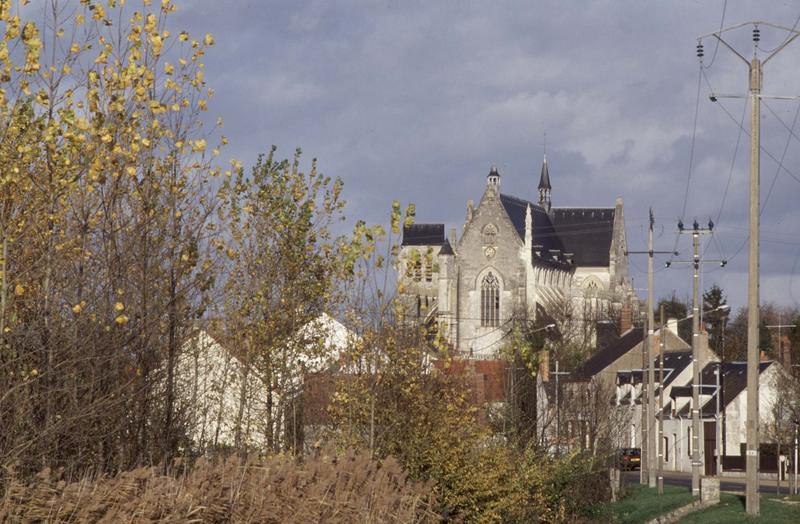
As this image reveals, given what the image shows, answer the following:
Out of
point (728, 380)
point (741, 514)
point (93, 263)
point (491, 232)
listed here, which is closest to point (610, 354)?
point (728, 380)

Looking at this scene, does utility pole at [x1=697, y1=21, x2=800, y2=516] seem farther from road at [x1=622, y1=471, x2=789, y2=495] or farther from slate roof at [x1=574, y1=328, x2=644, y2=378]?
slate roof at [x1=574, y1=328, x2=644, y2=378]

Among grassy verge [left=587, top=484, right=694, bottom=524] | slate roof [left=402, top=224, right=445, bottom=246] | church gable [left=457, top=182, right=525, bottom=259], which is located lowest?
grassy verge [left=587, top=484, right=694, bottom=524]

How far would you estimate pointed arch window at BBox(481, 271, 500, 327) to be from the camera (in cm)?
14600

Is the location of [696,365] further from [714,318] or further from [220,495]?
[714,318]

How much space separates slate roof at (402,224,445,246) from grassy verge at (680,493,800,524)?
445ft

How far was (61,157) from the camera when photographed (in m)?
12.6

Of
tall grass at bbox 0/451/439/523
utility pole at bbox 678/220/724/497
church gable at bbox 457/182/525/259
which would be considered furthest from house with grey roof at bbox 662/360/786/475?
church gable at bbox 457/182/525/259

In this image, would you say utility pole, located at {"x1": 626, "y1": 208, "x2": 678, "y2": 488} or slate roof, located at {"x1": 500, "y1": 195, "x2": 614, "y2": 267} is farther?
slate roof, located at {"x1": 500, "y1": 195, "x2": 614, "y2": 267}

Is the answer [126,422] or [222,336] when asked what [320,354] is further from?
[126,422]

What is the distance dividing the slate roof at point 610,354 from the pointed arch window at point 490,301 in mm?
41383

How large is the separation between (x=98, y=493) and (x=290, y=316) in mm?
13351

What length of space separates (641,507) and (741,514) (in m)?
8.85

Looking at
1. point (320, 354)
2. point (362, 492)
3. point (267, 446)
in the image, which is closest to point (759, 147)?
point (320, 354)

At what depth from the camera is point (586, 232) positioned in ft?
563
